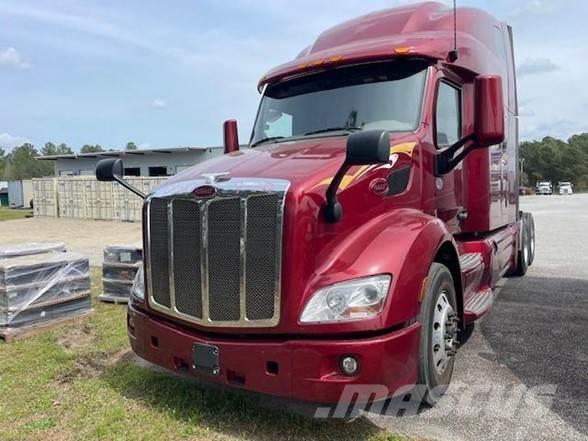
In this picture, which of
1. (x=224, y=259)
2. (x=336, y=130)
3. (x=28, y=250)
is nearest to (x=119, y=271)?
(x=28, y=250)

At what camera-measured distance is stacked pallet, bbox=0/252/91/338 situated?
5.70 meters

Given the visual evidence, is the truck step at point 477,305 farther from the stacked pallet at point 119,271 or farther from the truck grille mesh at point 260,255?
the stacked pallet at point 119,271

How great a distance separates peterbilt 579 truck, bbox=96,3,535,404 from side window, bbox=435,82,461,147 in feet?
0.06

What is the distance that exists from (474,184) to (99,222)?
24.9 m

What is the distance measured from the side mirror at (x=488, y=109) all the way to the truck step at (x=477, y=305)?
4.87 feet

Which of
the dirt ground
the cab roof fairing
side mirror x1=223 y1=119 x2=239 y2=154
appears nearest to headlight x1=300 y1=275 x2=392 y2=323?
the cab roof fairing

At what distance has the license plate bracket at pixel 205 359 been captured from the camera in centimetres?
331

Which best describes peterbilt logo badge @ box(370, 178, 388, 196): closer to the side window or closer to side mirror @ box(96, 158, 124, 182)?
the side window

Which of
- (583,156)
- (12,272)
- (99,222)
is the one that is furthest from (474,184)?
(583,156)

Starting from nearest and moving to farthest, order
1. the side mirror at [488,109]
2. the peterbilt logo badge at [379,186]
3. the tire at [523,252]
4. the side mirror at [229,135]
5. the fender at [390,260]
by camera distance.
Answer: the fender at [390,260] → the peterbilt logo badge at [379,186] → the side mirror at [488,109] → the side mirror at [229,135] → the tire at [523,252]

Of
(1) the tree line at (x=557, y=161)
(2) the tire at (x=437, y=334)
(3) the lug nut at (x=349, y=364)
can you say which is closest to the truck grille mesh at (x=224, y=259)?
(3) the lug nut at (x=349, y=364)

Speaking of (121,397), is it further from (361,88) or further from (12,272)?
(361,88)

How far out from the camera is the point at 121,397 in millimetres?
4062

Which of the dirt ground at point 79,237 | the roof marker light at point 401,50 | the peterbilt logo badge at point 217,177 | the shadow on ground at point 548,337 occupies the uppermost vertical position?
the roof marker light at point 401,50
